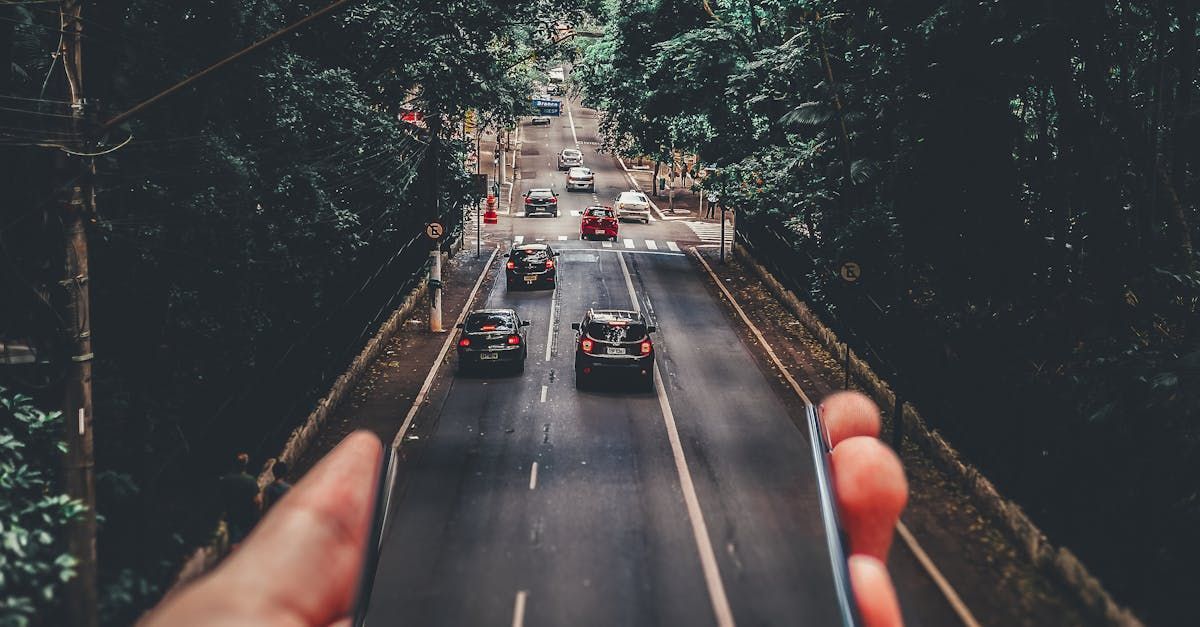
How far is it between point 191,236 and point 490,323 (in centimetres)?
955

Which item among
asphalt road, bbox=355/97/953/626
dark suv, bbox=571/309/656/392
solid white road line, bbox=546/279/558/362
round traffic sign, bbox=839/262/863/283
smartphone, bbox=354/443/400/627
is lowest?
asphalt road, bbox=355/97/953/626

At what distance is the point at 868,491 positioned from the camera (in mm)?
3785

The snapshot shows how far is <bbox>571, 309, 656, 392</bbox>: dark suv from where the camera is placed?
24469 mm

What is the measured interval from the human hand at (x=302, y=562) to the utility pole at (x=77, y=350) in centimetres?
609

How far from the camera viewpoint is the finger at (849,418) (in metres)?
3.90

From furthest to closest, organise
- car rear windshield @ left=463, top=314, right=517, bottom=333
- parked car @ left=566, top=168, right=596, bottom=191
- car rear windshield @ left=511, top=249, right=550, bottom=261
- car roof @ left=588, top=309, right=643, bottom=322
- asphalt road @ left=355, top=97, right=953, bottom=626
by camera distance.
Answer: parked car @ left=566, top=168, right=596, bottom=191
car rear windshield @ left=511, top=249, right=550, bottom=261
car rear windshield @ left=463, top=314, right=517, bottom=333
car roof @ left=588, top=309, right=643, bottom=322
asphalt road @ left=355, top=97, right=953, bottom=626

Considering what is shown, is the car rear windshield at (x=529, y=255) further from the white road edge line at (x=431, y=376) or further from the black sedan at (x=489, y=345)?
the black sedan at (x=489, y=345)

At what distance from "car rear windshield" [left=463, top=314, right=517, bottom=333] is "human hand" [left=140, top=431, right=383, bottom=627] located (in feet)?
75.0

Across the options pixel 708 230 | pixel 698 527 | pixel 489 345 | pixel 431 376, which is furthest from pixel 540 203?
pixel 698 527

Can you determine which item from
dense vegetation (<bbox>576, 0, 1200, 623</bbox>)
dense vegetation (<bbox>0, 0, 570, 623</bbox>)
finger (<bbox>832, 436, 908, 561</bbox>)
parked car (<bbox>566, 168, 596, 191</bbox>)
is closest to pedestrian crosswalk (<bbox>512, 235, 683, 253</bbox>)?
dense vegetation (<bbox>576, 0, 1200, 623</bbox>)

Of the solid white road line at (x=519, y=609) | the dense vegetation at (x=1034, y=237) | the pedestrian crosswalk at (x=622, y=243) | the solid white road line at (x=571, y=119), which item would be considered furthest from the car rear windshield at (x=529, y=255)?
the solid white road line at (x=571, y=119)

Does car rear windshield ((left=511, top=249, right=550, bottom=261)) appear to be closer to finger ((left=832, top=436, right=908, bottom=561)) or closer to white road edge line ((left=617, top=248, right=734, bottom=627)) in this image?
white road edge line ((left=617, top=248, right=734, bottom=627))

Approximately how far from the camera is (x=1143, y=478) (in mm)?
13109

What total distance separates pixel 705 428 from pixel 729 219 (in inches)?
1746
